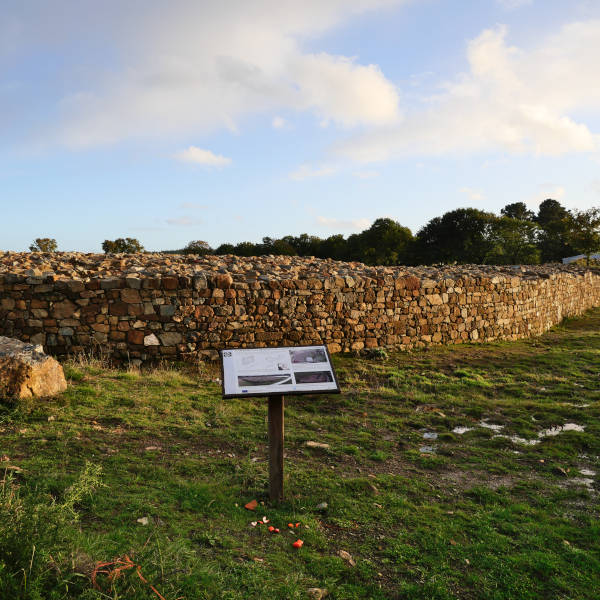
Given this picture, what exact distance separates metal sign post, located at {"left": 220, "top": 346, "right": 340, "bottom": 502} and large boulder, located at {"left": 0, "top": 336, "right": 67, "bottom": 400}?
10.2 ft

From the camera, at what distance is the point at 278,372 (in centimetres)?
424

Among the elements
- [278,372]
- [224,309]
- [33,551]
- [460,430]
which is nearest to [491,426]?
[460,430]

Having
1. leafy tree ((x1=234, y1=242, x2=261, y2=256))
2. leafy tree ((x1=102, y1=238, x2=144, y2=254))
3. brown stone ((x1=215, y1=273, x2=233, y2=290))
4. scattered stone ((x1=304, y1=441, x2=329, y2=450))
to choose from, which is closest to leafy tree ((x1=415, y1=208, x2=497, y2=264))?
leafy tree ((x1=234, y1=242, x2=261, y2=256))

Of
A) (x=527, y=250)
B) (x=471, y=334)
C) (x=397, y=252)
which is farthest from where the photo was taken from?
(x=397, y=252)

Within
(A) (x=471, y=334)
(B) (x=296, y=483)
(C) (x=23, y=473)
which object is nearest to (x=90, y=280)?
(C) (x=23, y=473)

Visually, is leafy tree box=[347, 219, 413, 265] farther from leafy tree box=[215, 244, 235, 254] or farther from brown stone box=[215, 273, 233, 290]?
brown stone box=[215, 273, 233, 290]

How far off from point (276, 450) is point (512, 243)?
1532 inches

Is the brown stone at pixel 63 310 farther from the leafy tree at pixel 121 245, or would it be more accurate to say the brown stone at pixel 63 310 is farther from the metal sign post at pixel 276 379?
the leafy tree at pixel 121 245

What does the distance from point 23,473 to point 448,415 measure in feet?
18.5

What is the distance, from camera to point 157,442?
5.34m

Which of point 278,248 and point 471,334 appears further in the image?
point 278,248

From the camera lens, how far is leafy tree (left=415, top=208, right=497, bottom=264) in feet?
134

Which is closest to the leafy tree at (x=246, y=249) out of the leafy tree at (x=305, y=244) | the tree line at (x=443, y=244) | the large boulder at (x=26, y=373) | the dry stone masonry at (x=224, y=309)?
the tree line at (x=443, y=244)

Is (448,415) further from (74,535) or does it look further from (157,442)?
(74,535)
